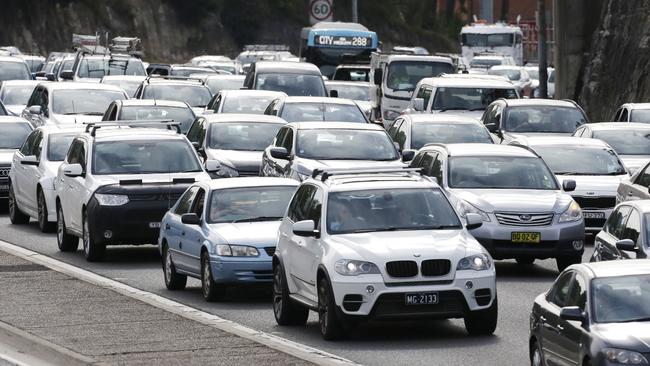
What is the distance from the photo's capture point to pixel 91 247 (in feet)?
82.1

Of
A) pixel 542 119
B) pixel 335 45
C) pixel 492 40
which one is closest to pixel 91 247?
pixel 542 119

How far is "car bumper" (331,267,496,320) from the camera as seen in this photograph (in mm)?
16516

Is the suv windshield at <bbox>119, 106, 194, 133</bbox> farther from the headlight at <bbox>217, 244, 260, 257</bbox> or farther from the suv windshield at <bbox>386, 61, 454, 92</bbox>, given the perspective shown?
the headlight at <bbox>217, 244, 260, 257</bbox>

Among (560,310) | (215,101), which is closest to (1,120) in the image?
(215,101)

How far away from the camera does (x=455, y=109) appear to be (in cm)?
3816

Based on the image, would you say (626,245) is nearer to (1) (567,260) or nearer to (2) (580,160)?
(1) (567,260)

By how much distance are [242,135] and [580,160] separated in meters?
6.54

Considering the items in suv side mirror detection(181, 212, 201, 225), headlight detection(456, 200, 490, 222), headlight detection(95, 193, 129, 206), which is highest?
suv side mirror detection(181, 212, 201, 225)

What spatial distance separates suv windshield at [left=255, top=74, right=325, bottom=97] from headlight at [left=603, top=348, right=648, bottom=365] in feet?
96.7

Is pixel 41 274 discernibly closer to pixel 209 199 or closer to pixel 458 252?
pixel 209 199

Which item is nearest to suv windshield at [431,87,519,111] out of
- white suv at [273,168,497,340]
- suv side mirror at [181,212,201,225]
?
suv side mirror at [181,212,201,225]

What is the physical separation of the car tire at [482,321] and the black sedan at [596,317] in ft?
9.04

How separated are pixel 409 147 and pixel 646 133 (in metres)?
4.02

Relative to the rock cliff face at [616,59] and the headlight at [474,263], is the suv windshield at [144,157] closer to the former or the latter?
the headlight at [474,263]
